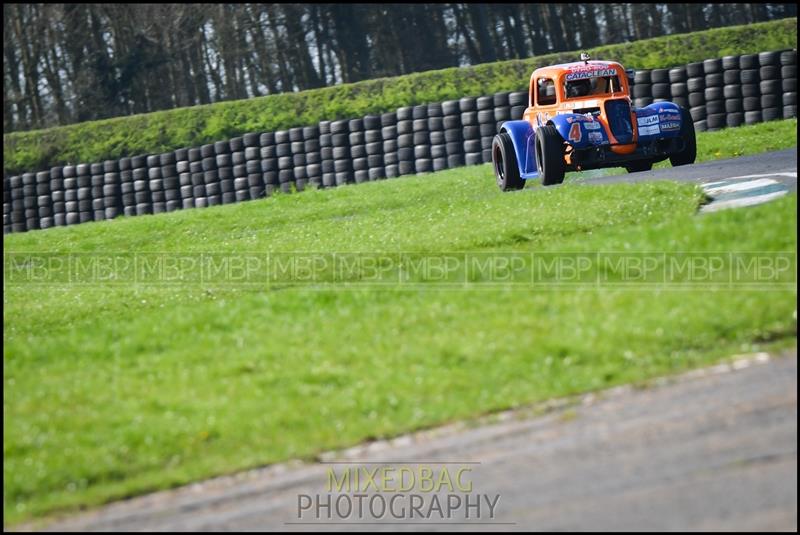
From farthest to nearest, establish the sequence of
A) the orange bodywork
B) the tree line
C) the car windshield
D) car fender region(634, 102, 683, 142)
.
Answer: the tree line → the car windshield → the orange bodywork → car fender region(634, 102, 683, 142)

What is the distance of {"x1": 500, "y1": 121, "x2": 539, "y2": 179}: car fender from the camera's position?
15.4m

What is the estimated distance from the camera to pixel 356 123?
21.5 m

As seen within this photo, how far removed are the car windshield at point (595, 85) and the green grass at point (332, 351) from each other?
3.39 meters

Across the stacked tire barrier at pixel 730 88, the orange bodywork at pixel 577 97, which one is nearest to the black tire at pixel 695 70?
the stacked tire barrier at pixel 730 88

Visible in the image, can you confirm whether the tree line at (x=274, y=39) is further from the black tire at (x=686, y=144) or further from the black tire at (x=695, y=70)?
the black tire at (x=686, y=144)

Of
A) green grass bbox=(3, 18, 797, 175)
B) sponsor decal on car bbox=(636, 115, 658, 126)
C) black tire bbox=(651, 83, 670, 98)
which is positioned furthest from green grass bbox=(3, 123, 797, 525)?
green grass bbox=(3, 18, 797, 175)

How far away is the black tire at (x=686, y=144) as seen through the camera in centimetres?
1505

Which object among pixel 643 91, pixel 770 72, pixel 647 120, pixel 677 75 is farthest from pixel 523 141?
pixel 770 72

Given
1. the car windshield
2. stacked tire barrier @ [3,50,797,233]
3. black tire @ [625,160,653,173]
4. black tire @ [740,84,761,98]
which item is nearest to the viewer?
the car windshield

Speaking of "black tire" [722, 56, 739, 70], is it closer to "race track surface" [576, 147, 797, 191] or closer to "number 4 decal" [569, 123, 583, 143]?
"race track surface" [576, 147, 797, 191]

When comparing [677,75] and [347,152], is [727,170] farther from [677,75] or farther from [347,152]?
[347,152]

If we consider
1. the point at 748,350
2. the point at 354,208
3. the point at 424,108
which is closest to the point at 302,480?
the point at 748,350

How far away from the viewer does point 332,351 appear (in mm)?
8656

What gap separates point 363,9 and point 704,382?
36.2m
